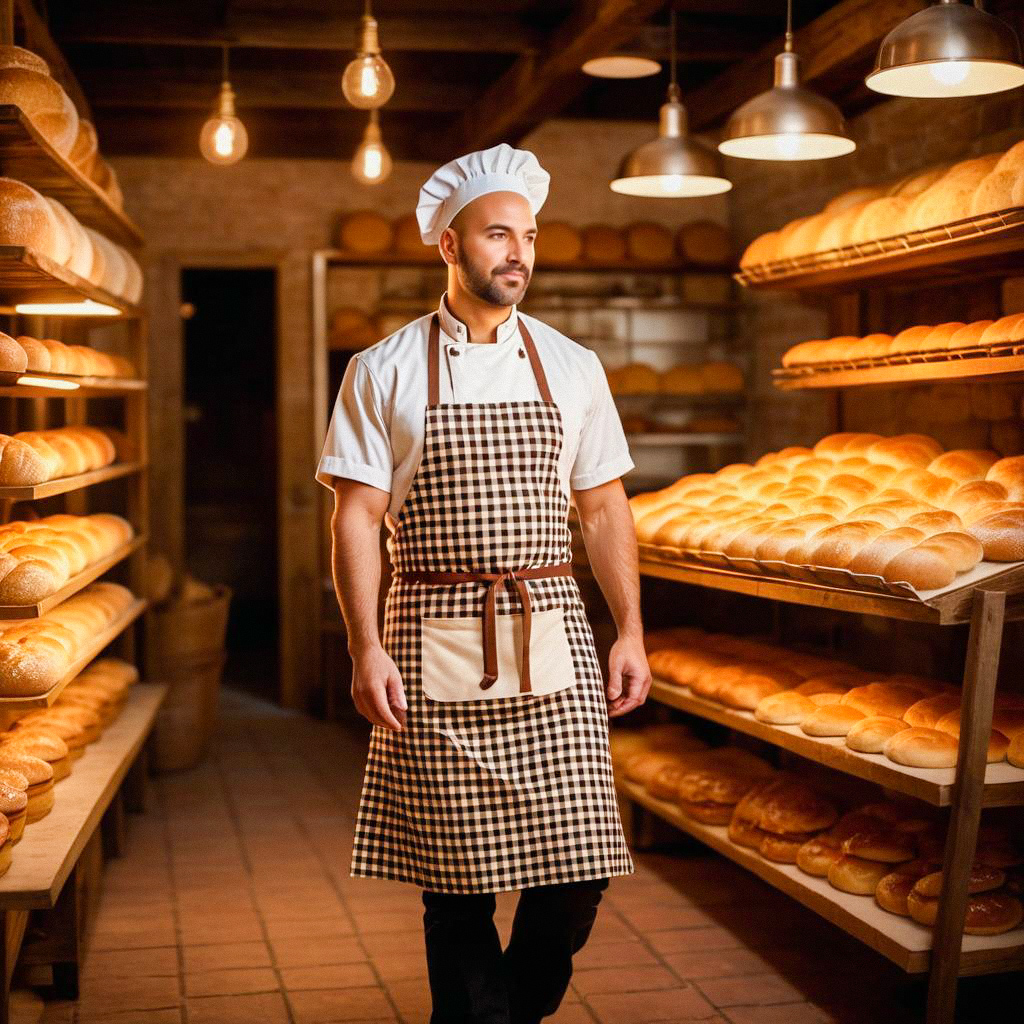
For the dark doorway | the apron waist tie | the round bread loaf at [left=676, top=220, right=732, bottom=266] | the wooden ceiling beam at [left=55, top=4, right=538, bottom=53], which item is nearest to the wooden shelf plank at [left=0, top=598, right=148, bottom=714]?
the apron waist tie

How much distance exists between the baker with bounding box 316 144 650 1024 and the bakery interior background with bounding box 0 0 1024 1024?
797 millimetres

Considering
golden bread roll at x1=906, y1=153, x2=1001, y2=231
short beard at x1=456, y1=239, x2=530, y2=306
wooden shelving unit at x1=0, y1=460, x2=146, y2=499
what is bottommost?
wooden shelving unit at x1=0, y1=460, x2=146, y2=499

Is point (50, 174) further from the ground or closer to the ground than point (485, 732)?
further from the ground

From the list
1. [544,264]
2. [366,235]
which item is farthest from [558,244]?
[366,235]

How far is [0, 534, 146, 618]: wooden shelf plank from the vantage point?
3.17 metres

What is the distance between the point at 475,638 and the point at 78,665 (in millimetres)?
1525

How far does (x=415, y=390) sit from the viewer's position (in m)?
2.67

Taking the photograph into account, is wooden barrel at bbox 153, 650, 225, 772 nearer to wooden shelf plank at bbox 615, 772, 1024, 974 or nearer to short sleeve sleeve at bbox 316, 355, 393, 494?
wooden shelf plank at bbox 615, 772, 1024, 974

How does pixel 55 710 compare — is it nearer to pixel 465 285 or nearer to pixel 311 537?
pixel 465 285

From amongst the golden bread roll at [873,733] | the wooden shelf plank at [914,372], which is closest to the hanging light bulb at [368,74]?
the wooden shelf plank at [914,372]

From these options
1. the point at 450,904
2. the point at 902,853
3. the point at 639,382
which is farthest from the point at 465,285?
the point at 639,382

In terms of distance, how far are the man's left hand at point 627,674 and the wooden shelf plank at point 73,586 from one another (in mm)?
1306

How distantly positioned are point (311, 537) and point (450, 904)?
470 cm

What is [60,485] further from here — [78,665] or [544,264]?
[544,264]
